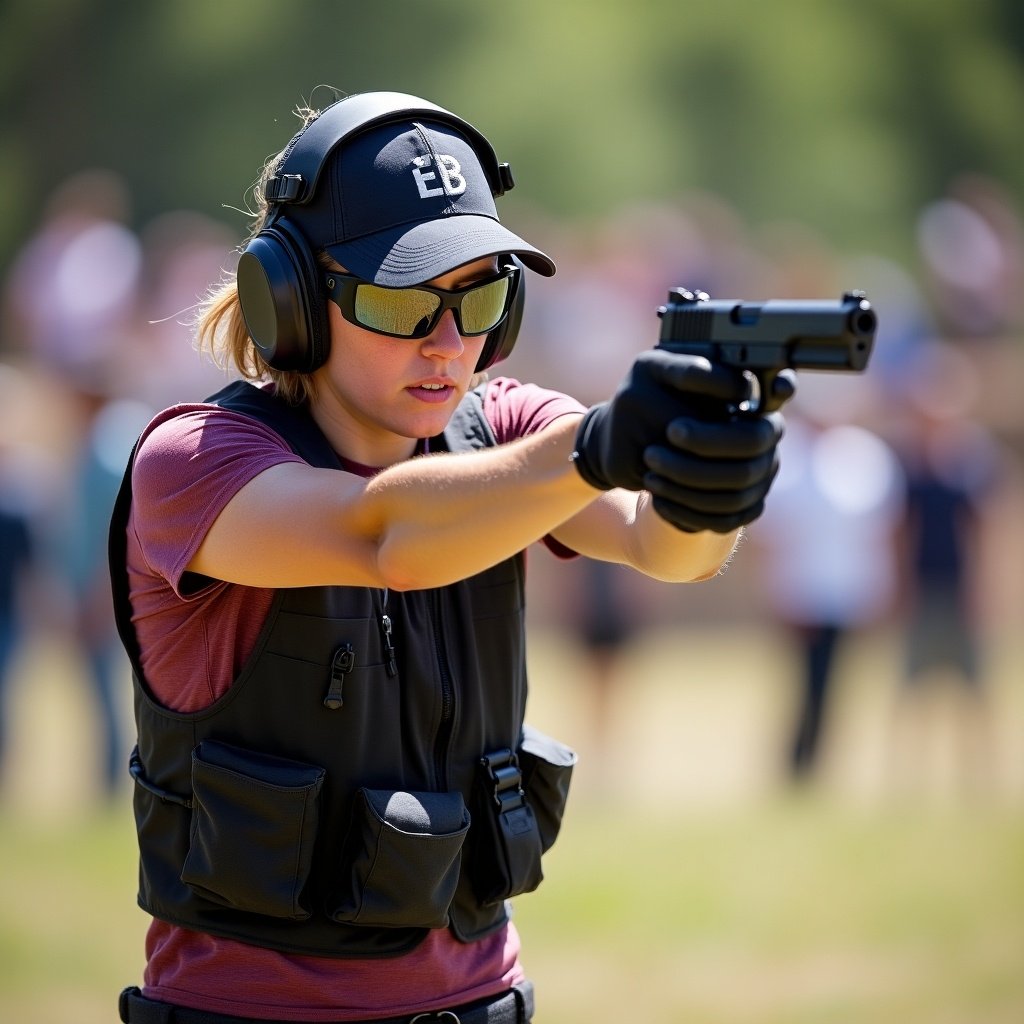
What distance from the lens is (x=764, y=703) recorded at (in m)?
9.55

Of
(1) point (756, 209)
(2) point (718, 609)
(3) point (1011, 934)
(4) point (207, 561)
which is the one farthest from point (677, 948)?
(1) point (756, 209)

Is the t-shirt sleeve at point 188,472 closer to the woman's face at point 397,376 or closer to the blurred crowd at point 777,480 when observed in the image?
the woman's face at point 397,376

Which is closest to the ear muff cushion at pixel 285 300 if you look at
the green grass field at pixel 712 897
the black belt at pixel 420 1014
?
the black belt at pixel 420 1014

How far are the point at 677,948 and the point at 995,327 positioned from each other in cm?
900

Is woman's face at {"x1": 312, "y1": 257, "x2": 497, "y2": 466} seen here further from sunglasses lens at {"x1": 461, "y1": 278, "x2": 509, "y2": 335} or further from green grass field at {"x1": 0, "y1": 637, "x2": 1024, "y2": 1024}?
green grass field at {"x1": 0, "y1": 637, "x2": 1024, "y2": 1024}

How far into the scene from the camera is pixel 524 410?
244 cm

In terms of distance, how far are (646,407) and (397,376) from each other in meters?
0.60

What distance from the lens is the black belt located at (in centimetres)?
213

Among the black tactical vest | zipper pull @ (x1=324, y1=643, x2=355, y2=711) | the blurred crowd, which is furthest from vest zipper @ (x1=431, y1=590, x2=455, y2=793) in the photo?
the blurred crowd

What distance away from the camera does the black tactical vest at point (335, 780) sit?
2.10 meters

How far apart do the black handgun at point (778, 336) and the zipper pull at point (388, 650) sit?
64 cm

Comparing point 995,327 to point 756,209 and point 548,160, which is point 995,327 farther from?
point 548,160

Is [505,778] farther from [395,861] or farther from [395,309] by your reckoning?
[395,309]

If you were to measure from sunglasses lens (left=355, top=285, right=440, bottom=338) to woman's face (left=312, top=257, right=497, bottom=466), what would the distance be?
19mm
